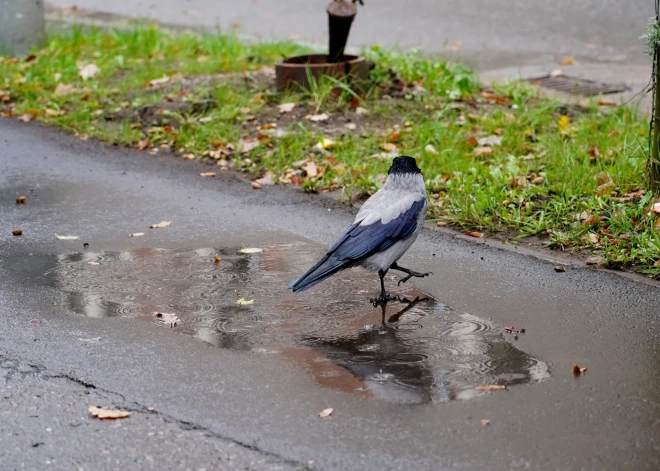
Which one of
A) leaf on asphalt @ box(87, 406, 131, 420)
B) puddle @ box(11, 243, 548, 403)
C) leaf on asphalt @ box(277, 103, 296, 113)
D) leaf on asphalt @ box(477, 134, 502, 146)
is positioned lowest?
leaf on asphalt @ box(87, 406, 131, 420)

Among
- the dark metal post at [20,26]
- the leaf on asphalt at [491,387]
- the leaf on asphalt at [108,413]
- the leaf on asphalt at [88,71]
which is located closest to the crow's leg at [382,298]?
the leaf on asphalt at [491,387]

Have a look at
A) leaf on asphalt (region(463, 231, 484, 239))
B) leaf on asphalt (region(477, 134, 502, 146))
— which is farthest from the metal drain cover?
leaf on asphalt (region(463, 231, 484, 239))

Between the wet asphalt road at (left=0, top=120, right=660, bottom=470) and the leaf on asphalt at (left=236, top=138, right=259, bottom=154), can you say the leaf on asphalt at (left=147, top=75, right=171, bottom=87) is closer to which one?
the leaf on asphalt at (left=236, top=138, right=259, bottom=154)

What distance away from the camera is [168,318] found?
5055mm

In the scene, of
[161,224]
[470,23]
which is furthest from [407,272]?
[470,23]

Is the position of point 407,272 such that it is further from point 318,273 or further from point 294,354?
point 294,354

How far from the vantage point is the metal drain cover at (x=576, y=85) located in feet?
30.8

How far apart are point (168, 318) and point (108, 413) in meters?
1.12

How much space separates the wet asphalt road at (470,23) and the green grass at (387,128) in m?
1.66

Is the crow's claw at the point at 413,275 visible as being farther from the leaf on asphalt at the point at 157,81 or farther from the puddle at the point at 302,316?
the leaf on asphalt at the point at 157,81

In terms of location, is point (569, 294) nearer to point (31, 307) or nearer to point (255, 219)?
point (255, 219)

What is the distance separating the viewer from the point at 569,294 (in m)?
5.33

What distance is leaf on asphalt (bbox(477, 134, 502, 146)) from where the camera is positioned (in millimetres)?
7824

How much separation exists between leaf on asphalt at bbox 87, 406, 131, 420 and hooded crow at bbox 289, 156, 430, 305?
127 centimetres
